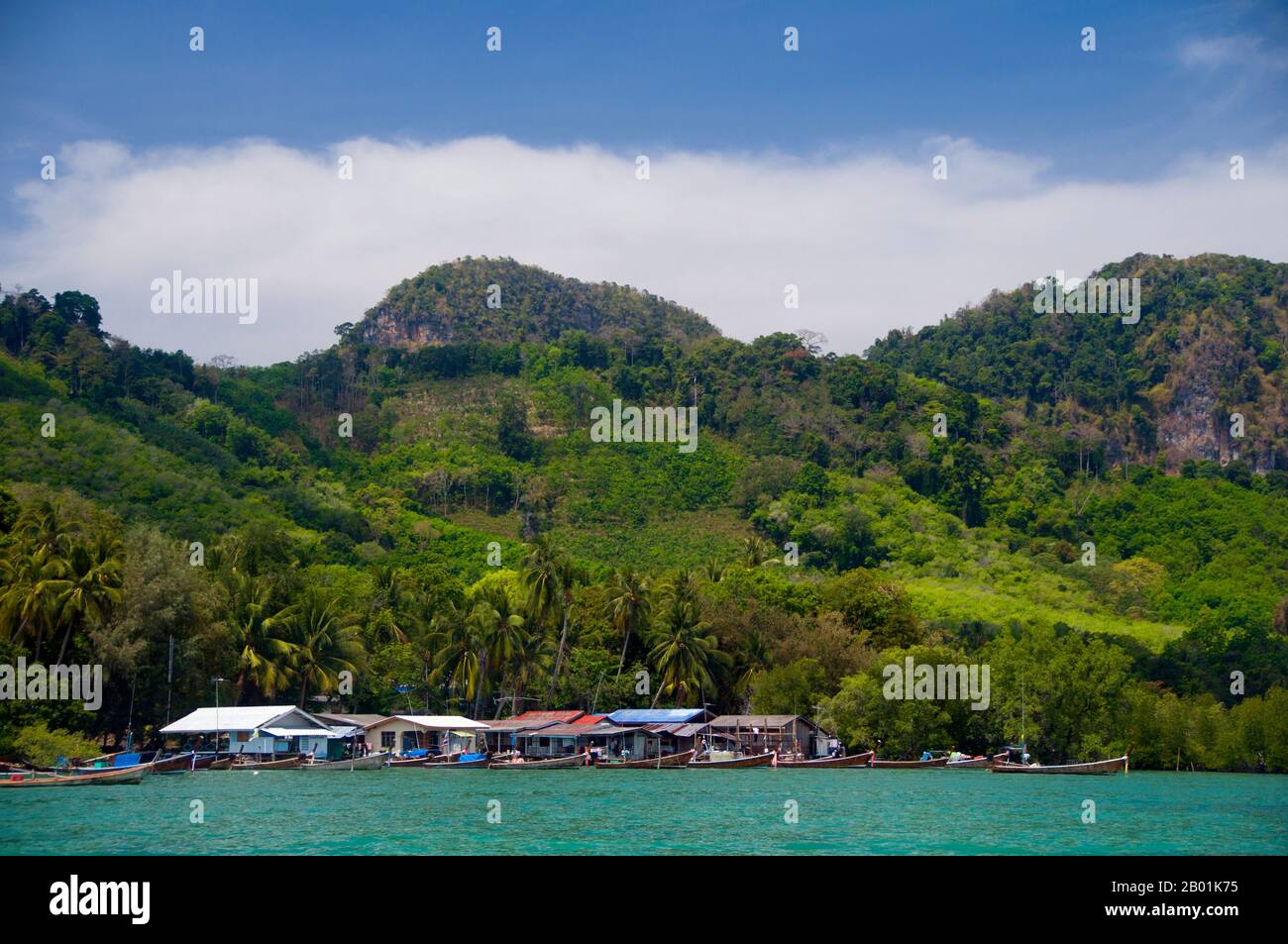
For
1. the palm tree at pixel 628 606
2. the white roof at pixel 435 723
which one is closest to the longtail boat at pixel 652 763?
the white roof at pixel 435 723

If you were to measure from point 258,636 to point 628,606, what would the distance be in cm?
2122

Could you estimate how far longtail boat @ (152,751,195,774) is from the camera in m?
51.6

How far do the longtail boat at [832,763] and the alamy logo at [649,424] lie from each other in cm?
6719

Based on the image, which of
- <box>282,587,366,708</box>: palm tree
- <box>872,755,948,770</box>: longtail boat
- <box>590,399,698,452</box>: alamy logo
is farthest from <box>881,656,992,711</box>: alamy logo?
<box>590,399,698,452</box>: alamy logo

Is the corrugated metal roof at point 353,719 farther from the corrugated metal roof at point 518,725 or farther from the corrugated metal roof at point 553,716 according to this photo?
the corrugated metal roof at point 553,716

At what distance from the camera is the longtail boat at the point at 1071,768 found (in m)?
57.8

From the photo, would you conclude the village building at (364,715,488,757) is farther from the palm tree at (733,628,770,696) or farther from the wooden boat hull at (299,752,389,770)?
the palm tree at (733,628,770,696)

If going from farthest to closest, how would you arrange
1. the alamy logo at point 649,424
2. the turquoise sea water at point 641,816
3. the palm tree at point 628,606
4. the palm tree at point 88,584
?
the alamy logo at point 649,424
the palm tree at point 628,606
the palm tree at point 88,584
the turquoise sea water at point 641,816

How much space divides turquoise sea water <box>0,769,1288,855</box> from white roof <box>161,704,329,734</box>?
3072 mm

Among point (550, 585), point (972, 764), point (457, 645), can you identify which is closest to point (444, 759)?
point (457, 645)

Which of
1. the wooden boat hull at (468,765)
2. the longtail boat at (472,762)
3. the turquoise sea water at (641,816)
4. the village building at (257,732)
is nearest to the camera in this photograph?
the turquoise sea water at (641,816)

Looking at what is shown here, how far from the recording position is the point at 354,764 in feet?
189
